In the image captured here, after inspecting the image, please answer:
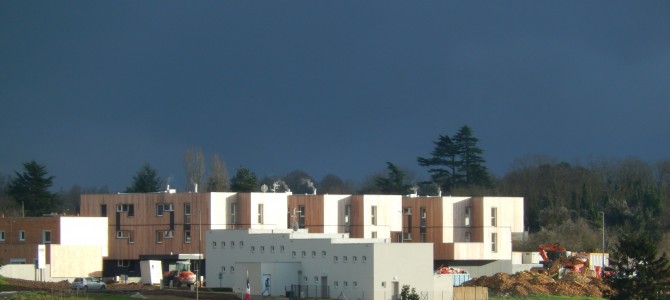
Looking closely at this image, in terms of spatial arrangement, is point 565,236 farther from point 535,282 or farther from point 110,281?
point 110,281

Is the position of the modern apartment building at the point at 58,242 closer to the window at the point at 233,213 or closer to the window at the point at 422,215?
the window at the point at 233,213

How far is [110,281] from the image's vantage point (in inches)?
3804

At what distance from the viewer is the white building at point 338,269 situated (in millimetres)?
82150

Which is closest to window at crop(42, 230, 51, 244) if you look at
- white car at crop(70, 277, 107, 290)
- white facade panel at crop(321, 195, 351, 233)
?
white car at crop(70, 277, 107, 290)

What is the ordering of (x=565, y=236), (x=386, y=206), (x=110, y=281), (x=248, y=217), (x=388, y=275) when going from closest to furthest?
(x=388, y=275)
(x=110, y=281)
(x=248, y=217)
(x=386, y=206)
(x=565, y=236)

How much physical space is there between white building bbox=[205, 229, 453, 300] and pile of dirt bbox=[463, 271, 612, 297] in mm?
10584

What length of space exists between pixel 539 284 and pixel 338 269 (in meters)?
21.8

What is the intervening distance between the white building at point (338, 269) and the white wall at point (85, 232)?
57.2ft

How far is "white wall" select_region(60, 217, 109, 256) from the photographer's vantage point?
99.0 m

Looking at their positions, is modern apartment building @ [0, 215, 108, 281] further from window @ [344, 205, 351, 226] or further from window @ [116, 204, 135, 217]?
window @ [344, 205, 351, 226]

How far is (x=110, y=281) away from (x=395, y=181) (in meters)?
60.0

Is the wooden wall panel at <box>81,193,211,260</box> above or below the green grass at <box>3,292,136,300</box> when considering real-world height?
above

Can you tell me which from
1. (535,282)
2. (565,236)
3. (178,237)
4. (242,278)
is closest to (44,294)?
(242,278)

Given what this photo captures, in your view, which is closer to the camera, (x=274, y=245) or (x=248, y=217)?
(x=274, y=245)
